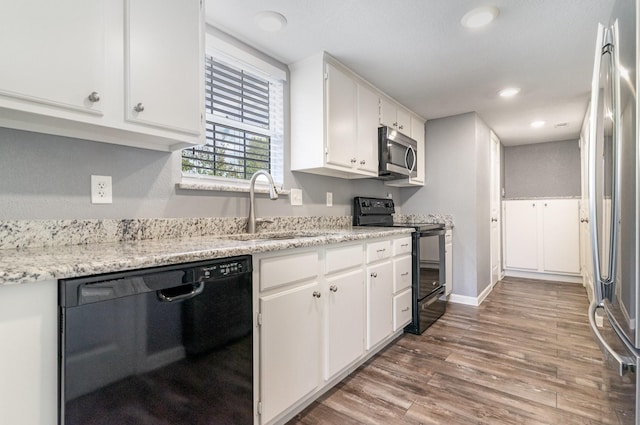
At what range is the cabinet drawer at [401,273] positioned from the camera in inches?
94.4

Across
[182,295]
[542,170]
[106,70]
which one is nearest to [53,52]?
[106,70]

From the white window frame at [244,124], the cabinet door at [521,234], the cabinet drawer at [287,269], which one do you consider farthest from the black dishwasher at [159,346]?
the cabinet door at [521,234]

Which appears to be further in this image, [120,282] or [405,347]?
[405,347]

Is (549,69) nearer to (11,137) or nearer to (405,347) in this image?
(405,347)

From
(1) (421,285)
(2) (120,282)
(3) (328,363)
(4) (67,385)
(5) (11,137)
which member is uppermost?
(5) (11,137)

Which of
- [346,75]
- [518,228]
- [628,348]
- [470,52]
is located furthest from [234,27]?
[518,228]

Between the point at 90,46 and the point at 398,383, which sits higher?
the point at 90,46

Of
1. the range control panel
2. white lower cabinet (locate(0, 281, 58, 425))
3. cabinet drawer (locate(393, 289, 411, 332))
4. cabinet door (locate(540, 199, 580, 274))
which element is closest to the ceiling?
the range control panel

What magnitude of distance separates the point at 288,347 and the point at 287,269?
355 mm

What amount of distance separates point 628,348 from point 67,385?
4.94 feet

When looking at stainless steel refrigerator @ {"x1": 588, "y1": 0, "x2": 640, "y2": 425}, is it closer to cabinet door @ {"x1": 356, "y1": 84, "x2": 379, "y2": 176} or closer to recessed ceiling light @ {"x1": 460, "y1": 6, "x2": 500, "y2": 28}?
recessed ceiling light @ {"x1": 460, "y1": 6, "x2": 500, "y2": 28}

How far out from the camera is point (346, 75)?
2.46 meters

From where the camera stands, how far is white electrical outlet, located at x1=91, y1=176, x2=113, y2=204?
1.38 m

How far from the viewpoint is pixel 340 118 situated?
241 centimetres
